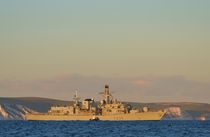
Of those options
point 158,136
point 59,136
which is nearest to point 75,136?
point 59,136

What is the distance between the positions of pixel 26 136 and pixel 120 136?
1621 cm

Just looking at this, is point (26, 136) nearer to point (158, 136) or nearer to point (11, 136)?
point (11, 136)

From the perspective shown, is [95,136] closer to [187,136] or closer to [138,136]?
[138,136]

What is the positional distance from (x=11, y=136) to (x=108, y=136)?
1690 centimetres

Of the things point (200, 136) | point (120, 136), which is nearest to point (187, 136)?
point (200, 136)

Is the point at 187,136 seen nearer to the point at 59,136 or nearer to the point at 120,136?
the point at 120,136

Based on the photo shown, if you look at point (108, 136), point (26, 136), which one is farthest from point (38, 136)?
point (108, 136)

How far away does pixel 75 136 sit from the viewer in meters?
134

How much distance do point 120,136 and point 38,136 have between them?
14.3 meters

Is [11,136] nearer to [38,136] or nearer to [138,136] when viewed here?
[38,136]

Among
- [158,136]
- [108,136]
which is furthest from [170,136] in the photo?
[108,136]

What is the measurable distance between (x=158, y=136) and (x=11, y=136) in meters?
24.8

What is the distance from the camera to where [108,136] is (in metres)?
138

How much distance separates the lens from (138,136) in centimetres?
13688
